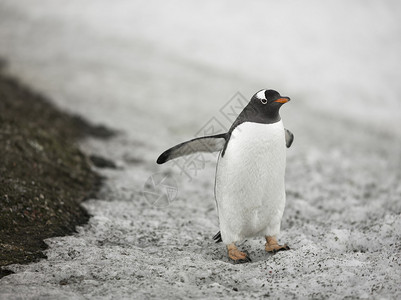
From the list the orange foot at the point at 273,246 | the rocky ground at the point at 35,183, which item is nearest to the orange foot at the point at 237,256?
the orange foot at the point at 273,246

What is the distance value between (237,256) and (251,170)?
2.86 ft

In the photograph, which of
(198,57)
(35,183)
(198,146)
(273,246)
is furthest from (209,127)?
(273,246)

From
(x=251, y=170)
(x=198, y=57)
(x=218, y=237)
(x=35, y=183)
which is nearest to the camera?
(x=251, y=170)

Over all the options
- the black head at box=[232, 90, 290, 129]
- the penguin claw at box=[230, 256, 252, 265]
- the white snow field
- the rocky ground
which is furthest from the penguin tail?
the rocky ground

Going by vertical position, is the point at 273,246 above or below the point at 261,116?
below

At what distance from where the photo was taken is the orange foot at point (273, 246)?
429 centimetres

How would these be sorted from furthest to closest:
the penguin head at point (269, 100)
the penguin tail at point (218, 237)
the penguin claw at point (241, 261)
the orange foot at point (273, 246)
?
the penguin tail at point (218, 237), the orange foot at point (273, 246), the penguin claw at point (241, 261), the penguin head at point (269, 100)

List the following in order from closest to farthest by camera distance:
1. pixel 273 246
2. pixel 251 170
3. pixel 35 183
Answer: pixel 251 170, pixel 273 246, pixel 35 183

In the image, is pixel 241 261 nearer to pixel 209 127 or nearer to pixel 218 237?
pixel 218 237

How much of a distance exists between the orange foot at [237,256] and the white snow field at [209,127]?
4.1 inches

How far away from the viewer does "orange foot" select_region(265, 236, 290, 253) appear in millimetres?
4289

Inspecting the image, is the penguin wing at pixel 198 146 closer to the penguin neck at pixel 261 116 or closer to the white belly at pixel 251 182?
the white belly at pixel 251 182

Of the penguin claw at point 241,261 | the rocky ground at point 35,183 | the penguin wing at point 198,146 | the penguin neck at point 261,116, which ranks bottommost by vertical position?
the penguin claw at point 241,261

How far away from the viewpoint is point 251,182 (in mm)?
4164
